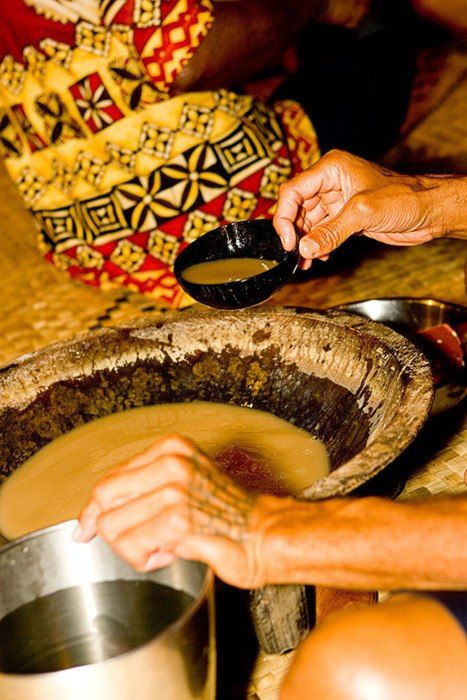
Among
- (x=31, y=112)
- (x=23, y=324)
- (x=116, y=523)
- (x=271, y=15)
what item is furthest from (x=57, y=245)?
(x=116, y=523)

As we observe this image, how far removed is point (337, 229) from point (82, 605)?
916 millimetres

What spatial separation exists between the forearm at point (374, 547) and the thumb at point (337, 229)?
769 millimetres

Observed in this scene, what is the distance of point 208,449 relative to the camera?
5.97ft

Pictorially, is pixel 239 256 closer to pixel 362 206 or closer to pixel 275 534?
pixel 362 206

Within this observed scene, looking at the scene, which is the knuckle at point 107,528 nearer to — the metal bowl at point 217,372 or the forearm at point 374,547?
the forearm at point 374,547

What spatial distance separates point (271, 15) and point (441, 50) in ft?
6.67

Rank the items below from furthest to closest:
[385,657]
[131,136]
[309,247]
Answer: [131,136], [309,247], [385,657]

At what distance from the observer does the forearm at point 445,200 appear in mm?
1912

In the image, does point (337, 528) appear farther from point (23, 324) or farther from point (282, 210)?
point (23, 324)

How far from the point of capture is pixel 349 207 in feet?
6.00

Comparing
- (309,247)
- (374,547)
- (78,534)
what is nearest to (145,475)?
(78,534)

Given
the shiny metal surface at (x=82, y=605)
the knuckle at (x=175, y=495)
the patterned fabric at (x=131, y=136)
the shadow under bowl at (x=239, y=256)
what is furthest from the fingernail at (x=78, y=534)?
the patterned fabric at (x=131, y=136)

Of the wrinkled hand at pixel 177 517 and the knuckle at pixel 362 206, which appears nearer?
the wrinkled hand at pixel 177 517

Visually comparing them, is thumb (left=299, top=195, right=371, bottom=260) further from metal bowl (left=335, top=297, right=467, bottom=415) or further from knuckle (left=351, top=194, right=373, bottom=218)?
metal bowl (left=335, top=297, right=467, bottom=415)
